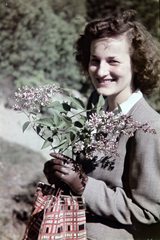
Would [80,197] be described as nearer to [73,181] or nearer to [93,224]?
[73,181]

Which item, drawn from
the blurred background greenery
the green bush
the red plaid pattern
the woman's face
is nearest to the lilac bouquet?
the woman's face

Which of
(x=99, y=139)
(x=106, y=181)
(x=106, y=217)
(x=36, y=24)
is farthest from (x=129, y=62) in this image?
(x=36, y=24)

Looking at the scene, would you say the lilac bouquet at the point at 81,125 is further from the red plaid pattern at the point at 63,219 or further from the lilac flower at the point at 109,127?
the red plaid pattern at the point at 63,219

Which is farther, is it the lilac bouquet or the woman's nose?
the woman's nose

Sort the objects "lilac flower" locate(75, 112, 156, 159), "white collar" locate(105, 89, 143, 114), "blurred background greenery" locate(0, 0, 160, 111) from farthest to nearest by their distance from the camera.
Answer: "blurred background greenery" locate(0, 0, 160, 111)
"white collar" locate(105, 89, 143, 114)
"lilac flower" locate(75, 112, 156, 159)

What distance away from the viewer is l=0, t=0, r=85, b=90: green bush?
1.55m

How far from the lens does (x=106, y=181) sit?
3.29 feet

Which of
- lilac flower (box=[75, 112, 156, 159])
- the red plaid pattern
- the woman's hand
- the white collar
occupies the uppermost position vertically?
the white collar

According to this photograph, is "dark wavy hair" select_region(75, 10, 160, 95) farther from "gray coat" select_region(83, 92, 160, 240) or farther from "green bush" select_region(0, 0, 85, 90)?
"green bush" select_region(0, 0, 85, 90)

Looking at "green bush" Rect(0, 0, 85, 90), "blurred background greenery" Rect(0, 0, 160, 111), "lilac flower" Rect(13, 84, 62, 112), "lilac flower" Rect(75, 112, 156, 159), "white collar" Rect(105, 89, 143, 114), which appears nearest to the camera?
"lilac flower" Rect(75, 112, 156, 159)

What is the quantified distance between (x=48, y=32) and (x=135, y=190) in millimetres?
1944

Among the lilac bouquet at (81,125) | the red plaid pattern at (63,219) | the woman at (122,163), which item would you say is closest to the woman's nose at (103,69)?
the woman at (122,163)

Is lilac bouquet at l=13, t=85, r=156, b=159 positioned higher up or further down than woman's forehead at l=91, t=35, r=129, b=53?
further down

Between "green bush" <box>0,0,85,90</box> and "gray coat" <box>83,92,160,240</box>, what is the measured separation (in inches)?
41.5
